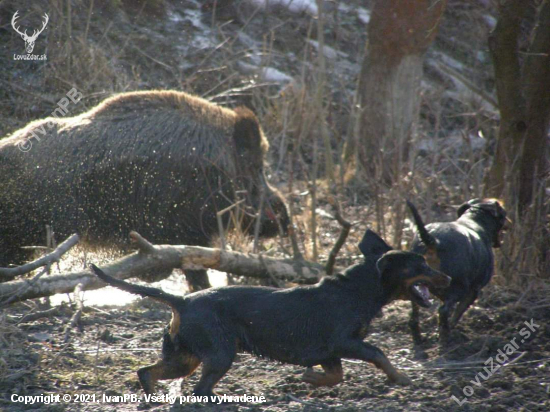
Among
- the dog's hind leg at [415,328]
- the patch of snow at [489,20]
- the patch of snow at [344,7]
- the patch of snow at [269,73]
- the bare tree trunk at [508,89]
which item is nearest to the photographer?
the dog's hind leg at [415,328]

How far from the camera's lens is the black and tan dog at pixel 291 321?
13.8 ft

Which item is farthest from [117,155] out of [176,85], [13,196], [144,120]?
[176,85]

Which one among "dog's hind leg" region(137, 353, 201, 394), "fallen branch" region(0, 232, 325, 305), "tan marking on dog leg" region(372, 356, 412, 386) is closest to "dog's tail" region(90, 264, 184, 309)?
"dog's hind leg" region(137, 353, 201, 394)

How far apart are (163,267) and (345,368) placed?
193 centimetres

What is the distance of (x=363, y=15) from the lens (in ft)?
57.9

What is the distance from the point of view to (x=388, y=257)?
4.46m

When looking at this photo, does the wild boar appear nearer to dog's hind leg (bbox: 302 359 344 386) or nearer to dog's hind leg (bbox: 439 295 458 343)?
dog's hind leg (bbox: 439 295 458 343)

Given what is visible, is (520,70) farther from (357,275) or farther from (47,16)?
(47,16)

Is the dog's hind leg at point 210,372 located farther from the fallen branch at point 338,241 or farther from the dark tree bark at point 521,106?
the dark tree bark at point 521,106

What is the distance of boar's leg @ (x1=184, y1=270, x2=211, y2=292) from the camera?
778 centimetres

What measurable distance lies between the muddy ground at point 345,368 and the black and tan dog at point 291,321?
0.20 metres

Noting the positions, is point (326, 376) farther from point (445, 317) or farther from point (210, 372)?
point (445, 317)

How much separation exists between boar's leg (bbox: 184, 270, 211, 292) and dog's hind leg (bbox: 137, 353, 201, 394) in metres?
3.51

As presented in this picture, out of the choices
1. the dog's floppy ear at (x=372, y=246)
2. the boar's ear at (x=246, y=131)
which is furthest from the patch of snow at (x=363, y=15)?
the dog's floppy ear at (x=372, y=246)
